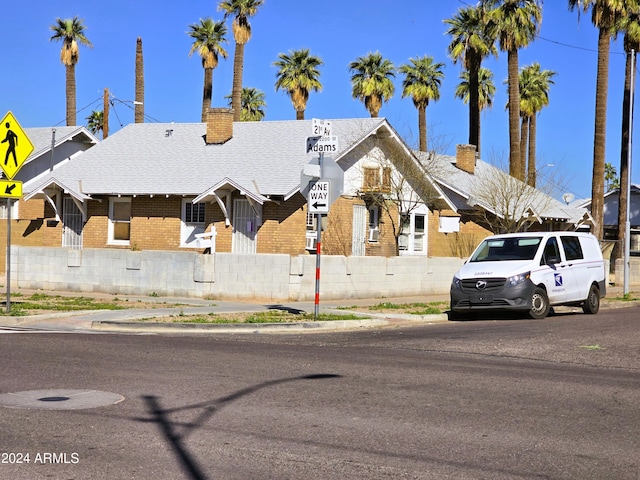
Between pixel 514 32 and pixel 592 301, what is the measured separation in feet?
76.4

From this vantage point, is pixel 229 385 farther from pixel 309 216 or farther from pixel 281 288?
pixel 309 216

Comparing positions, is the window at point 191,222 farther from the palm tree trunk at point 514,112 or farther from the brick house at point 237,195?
the palm tree trunk at point 514,112

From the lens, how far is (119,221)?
32094 mm

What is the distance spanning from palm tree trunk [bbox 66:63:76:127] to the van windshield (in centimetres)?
4012

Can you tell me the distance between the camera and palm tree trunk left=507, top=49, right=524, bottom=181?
1695 inches

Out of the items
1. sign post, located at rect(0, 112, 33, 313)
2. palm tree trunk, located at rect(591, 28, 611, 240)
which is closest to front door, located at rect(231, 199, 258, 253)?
sign post, located at rect(0, 112, 33, 313)

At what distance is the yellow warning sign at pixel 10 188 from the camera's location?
17.6 meters

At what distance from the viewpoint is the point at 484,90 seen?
204ft

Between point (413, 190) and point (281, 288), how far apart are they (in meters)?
12.1

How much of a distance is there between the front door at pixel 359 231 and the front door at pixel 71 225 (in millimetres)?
9842

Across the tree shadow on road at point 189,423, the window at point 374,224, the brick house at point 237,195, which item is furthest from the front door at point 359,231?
the tree shadow on road at point 189,423

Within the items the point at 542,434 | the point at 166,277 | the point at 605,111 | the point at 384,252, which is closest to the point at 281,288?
the point at 166,277

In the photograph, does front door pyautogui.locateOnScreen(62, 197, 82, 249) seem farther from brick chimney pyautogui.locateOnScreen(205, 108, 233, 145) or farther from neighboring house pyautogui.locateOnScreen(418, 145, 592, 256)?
neighboring house pyautogui.locateOnScreen(418, 145, 592, 256)

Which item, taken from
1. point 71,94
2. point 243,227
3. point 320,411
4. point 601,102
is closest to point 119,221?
point 243,227
